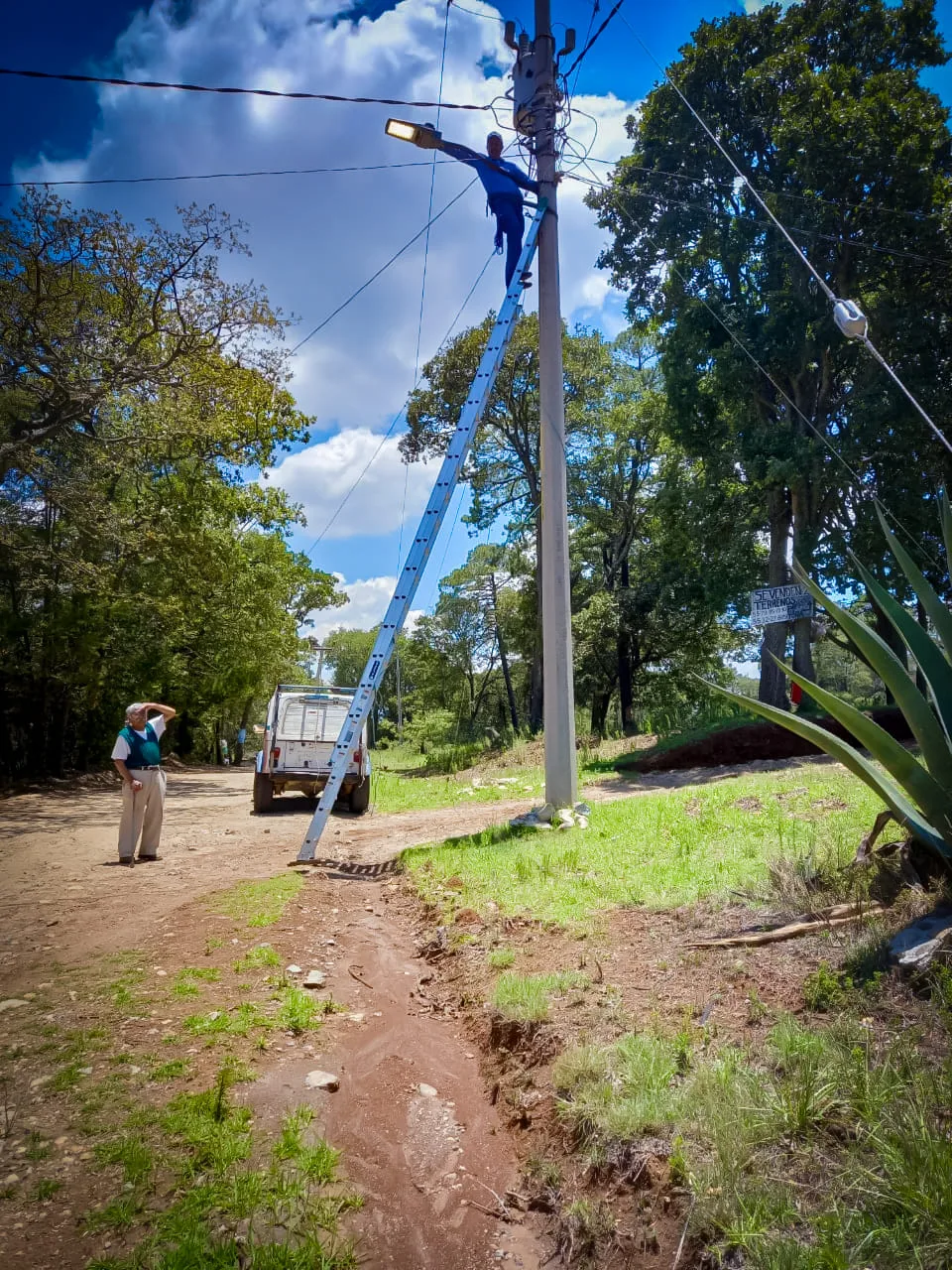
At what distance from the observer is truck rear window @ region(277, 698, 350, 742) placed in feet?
44.1

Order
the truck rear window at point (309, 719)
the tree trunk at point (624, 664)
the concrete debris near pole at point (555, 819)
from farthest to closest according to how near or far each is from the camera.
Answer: the tree trunk at point (624, 664)
the truck rear window at point (309, 719)
the concrete debris near pole at point (555, 819)

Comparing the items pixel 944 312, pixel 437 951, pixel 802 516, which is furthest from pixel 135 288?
pixel 944 312

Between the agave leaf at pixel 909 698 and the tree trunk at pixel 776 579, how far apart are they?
47.8ft

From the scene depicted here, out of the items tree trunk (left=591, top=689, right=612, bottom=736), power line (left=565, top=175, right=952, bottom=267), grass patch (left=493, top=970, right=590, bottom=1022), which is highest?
power line (left=565, top=175, right=952, bottom=267)

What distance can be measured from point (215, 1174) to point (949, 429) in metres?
18.5

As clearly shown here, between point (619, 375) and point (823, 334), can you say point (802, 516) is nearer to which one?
point (823, 334)

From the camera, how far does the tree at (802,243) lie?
14914 mm

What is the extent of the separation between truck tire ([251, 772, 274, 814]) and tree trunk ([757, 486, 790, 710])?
11594 mm

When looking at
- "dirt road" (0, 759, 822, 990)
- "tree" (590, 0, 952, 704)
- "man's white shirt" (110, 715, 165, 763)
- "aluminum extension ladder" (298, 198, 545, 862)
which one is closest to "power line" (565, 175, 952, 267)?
"tree" (590, 0, 952, 704)

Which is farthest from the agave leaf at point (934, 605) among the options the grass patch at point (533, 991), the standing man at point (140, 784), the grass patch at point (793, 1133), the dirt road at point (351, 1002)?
the standing man at point (140, 784)

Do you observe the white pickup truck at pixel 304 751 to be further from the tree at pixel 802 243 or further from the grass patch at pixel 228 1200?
the grass patch at pixel 228 1200

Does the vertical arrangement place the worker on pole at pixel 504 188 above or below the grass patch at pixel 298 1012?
above

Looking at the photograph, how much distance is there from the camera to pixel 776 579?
18078mm

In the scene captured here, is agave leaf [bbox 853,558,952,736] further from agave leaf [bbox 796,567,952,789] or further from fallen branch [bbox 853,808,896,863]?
fallen branch [bbox 853,808,896,863]
